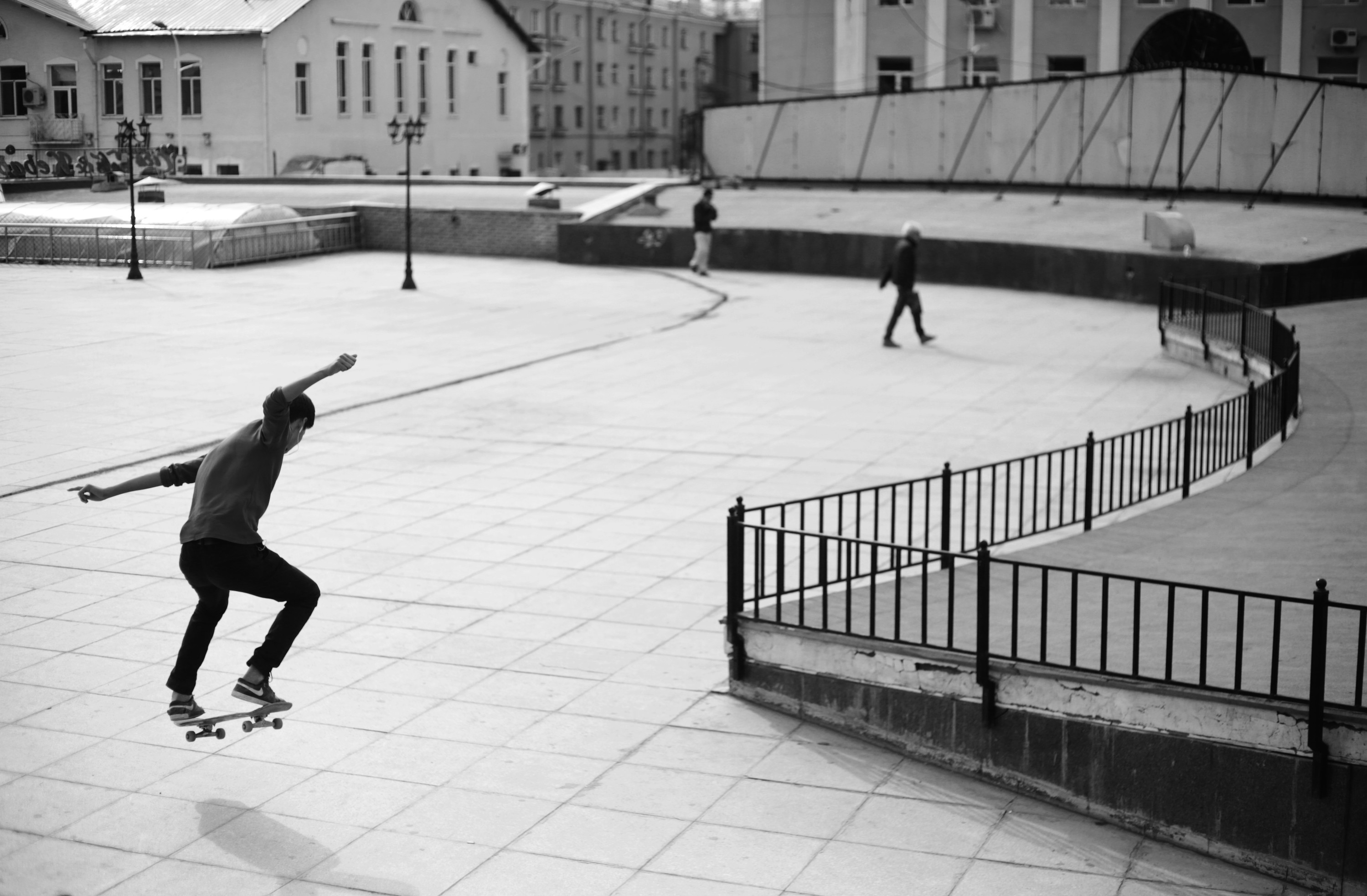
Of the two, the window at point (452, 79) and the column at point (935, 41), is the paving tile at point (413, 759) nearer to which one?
the column at point (935, 41)

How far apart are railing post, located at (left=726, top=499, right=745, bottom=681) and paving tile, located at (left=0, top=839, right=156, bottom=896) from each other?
11.5 feet

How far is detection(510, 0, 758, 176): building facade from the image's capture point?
89.4 metres

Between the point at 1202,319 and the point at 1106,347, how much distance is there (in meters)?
2.29

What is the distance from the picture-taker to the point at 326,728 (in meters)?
8.55

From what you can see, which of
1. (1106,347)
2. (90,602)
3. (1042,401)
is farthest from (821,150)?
(90,602)

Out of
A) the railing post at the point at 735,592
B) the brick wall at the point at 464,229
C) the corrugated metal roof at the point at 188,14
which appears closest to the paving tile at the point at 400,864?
the railing post at the point at 735,592

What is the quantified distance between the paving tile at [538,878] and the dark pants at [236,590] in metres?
1.63

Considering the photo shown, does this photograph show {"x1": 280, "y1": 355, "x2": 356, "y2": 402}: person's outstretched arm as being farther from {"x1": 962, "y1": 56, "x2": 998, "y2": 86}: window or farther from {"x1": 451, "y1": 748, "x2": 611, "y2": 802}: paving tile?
{"x1": 962, "y1": 56, "x2": 998, "y2": 86}: window

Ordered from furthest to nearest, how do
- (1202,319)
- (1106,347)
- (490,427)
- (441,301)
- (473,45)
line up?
(473,45) < (441,301) < (1106,347) < (1202,319) < (490,427)

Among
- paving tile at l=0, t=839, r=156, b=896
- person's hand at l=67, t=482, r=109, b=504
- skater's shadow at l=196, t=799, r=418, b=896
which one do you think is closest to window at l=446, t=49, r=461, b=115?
person's hand at l=67, t=482, r=109, b=504

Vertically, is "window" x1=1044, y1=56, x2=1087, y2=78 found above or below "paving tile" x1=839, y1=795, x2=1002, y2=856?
above

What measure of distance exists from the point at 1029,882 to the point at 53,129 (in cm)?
5755

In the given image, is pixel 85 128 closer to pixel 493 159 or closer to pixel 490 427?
pixel 493 159

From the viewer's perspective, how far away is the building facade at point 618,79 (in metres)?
89.4
